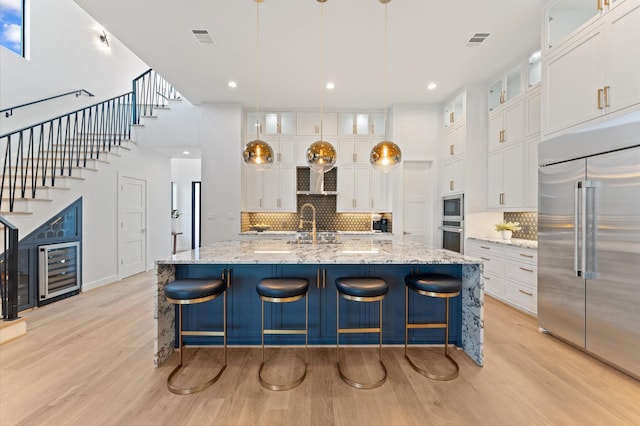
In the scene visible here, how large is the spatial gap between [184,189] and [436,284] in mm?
9522

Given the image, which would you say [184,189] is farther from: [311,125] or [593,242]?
[593,242]

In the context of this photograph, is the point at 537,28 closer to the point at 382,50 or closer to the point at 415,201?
the point at 382,50

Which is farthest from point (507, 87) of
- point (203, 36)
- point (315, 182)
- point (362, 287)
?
point (203, 36)

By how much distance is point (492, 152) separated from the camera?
4.64 meters

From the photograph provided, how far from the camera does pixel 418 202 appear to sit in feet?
18.8

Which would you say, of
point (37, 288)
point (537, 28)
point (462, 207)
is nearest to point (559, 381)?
point (462, 207)

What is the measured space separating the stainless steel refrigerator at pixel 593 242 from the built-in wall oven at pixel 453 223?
5.96 feet

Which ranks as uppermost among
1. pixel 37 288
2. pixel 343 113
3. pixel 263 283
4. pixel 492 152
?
pixel 343 113

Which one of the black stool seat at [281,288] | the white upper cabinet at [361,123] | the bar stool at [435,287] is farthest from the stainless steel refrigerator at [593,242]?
the white upper cabinet at [361,123]

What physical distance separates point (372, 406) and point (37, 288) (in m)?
4.62

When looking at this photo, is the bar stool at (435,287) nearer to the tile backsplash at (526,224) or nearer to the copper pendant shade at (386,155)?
the copper pendant shade at (386,155)

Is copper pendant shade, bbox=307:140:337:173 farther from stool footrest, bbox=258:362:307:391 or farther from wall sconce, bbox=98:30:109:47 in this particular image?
wall sconce, bbox=98:30:109:47

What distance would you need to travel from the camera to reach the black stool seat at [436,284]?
2.33 meters

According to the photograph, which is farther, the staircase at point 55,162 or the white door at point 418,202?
the white door at point 418,202
